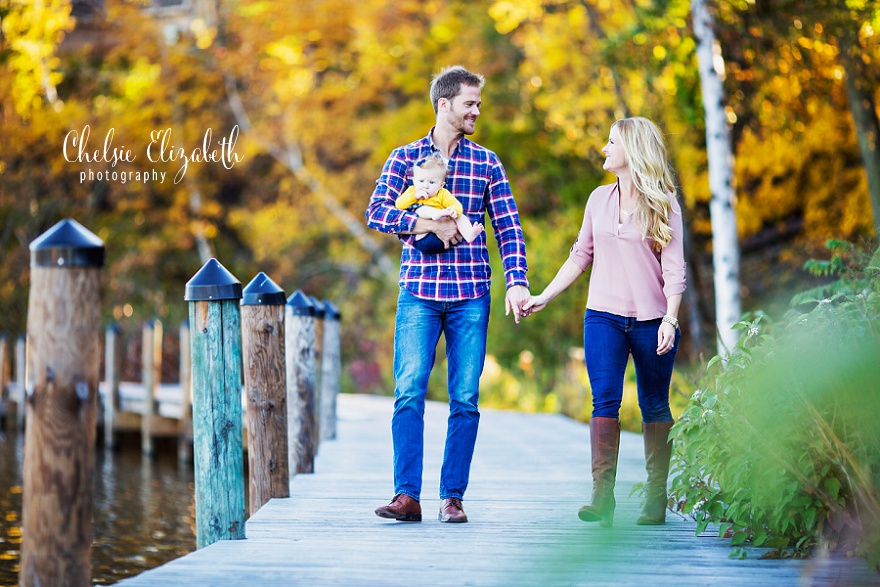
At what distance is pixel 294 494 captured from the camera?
5.30 metres

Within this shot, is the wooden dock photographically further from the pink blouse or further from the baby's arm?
the baby's arm

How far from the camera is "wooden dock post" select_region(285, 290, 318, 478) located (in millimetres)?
6172

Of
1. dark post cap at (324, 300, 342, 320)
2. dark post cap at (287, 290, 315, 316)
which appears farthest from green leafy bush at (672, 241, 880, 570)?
dark post cap at (324, 300, 342, 320)

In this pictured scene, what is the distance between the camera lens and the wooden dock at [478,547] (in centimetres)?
323

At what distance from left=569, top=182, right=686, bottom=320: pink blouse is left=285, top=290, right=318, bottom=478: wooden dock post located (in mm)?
2433

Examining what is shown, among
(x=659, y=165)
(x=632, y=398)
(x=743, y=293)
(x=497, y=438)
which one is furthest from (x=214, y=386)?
(x=743, y=293)

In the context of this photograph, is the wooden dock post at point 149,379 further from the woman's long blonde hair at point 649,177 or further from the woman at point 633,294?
the woman's long blonde hair at point 649,177

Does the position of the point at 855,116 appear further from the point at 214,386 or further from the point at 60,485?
the point at 60,485

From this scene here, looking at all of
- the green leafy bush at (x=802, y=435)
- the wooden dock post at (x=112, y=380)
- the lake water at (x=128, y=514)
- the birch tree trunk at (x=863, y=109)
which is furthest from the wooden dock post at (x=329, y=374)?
the wooden dock post at (x=112, y=380)

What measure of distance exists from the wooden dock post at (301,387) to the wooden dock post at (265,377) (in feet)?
3.73

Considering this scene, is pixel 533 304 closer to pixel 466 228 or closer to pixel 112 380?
pixel 466 228

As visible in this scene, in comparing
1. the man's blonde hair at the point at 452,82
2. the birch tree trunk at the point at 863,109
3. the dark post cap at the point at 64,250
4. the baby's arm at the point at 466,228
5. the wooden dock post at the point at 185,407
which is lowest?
the wooden dock post at the point at 185,407

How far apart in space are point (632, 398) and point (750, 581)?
9.71 metres

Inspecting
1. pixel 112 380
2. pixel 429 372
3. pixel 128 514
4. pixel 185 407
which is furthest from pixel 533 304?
pixel 112 380
